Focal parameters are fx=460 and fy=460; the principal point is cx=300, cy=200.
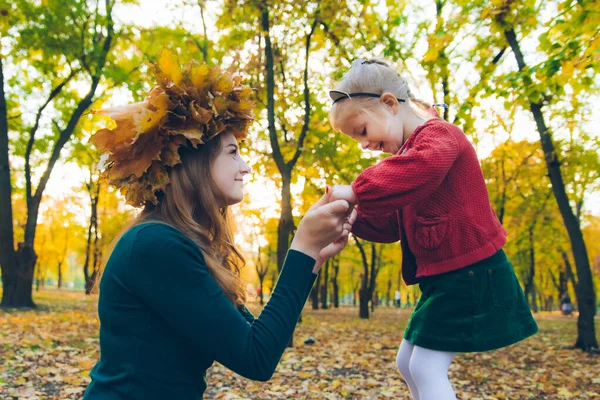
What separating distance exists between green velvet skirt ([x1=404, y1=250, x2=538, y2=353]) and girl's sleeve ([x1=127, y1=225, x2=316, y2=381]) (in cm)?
99

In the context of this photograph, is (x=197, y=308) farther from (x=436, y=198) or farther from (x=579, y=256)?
(x=579, y=256)

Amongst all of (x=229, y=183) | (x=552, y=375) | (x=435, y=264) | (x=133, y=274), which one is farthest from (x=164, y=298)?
(x=552, y=375)

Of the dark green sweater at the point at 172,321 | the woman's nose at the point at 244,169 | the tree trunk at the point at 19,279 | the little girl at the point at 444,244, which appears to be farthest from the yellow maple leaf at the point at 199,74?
the tree trunk at the point at 19,279

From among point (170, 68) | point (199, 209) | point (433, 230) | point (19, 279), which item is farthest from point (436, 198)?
point (19, 279)

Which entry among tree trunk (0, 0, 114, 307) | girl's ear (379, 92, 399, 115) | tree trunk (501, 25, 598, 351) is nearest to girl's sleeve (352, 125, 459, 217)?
girl's ear (379, 92, 399, 115)

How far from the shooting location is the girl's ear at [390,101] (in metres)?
2.45

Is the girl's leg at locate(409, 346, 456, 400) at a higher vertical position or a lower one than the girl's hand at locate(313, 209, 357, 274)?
lower

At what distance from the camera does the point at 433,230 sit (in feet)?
7.31

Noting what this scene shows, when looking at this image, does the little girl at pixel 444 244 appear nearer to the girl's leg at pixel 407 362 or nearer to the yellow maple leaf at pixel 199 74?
the girl's leg at pixel 407 362

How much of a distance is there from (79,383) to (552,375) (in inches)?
257

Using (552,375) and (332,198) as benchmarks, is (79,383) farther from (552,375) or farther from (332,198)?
(552,375)

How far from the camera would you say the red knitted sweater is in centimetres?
205

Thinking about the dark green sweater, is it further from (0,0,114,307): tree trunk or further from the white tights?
(0,0,114,307): tree trunk

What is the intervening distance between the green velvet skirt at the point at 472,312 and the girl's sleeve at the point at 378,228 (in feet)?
1.36
